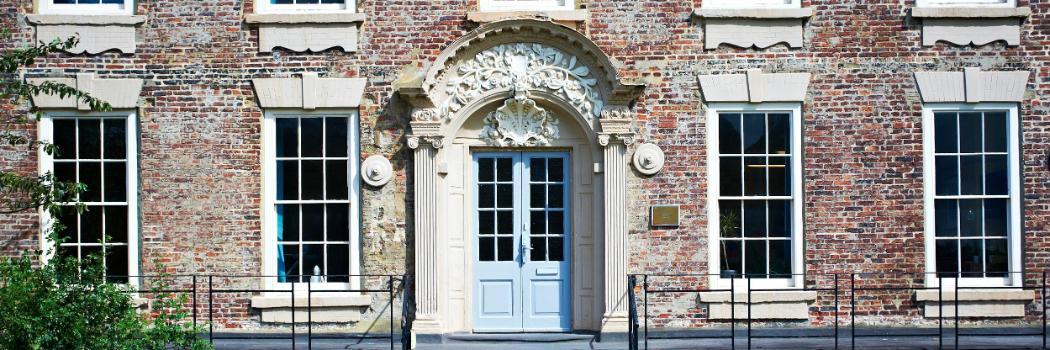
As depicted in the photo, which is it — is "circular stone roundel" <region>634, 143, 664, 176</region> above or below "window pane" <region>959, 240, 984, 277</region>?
above

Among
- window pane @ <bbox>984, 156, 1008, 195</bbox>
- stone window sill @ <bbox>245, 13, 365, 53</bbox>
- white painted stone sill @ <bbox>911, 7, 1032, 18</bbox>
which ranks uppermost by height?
white painted stone sill @ <bbox>911, 7, 1032, 18</bbox>

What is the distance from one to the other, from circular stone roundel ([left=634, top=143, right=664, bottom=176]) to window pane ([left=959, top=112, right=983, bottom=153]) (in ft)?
10.4

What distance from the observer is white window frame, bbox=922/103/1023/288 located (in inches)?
477

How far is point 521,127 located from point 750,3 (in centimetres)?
274

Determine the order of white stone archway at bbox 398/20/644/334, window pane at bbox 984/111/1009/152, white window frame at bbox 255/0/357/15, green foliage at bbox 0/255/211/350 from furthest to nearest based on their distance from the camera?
white window frame at bbox 255/0/357/15, window pane at bbox 984/111/1009/152, white stone archway at bbox 398/20/644/334, green foliage at bbox 0/255/211/350

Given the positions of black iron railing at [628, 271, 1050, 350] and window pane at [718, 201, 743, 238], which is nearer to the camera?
→ black iron railing at [628, 271, 1050, 350]

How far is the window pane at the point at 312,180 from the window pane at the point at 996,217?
6994 mm

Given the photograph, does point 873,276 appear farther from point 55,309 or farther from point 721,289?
point 55,309

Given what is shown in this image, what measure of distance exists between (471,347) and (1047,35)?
6817 mm

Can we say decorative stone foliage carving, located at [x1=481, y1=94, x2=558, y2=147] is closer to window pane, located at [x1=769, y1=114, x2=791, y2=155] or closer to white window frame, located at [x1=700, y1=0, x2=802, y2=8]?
white window frame, located at [x1=700, y1=0, x2=802, y2=8]

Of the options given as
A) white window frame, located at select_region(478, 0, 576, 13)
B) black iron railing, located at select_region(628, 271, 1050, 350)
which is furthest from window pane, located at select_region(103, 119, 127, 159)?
black iron railing, located at select_region(628, 271, 1050, 350)

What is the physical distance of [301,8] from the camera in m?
12.4

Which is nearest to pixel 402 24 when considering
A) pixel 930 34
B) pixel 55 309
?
pixel 55 309

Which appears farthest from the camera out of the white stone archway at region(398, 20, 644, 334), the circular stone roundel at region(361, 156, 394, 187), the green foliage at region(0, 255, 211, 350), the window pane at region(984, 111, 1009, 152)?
the window pane at region(984, 111, 1009, 152)
